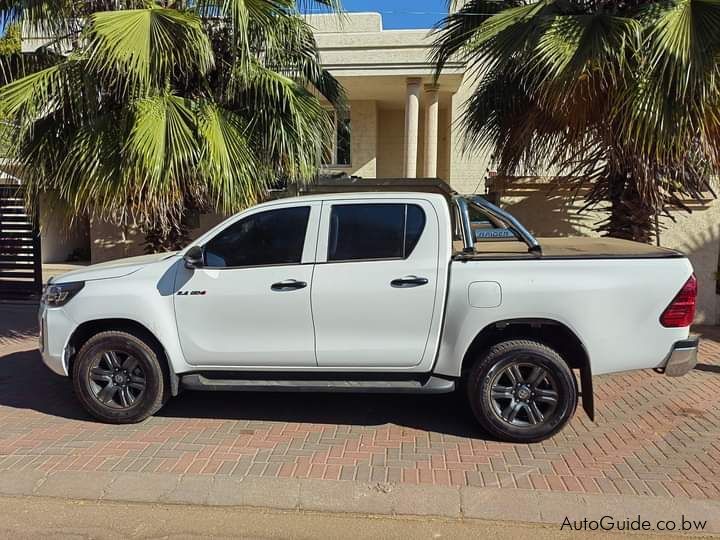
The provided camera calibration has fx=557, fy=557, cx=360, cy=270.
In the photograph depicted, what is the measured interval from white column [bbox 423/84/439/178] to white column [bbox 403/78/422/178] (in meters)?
0.66

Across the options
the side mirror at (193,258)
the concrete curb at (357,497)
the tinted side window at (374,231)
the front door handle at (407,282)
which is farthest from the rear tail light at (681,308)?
the side mirror at (193,258)

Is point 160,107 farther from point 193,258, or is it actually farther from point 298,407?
point 298,407

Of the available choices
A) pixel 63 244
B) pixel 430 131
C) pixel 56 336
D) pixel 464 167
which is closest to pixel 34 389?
pixel 56 336

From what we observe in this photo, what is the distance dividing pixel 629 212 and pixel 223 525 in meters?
6.02

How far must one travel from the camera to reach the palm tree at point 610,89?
529 centimetres

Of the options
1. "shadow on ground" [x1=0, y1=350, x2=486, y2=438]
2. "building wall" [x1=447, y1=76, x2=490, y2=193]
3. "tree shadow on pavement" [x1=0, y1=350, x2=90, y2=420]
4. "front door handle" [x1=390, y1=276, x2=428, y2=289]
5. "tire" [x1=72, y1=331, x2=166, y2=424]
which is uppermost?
"building wall" [x1=447, y1=76, x2=490, y2=193]

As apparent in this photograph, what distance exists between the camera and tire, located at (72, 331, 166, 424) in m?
4.44

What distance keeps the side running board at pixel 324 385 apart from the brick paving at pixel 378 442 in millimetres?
378

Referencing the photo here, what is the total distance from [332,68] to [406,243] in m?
9.65

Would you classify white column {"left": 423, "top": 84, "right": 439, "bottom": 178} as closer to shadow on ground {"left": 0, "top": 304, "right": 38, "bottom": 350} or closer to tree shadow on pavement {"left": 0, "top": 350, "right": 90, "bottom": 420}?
shadow on ground {"left": 0, "top": 304, "right": 38, "bottom": 350}

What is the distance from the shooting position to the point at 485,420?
420cm

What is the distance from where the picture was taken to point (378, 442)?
168 inches

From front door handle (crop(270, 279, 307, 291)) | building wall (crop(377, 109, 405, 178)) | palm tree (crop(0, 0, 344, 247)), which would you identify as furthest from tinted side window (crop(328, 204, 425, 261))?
building wall (crop(377, 109, 405, 178))

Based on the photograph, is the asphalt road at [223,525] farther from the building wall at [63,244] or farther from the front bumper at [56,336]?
the building wall at [63,244]
